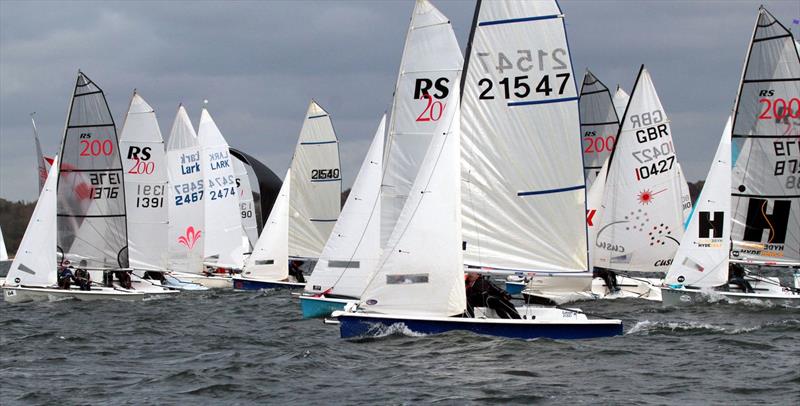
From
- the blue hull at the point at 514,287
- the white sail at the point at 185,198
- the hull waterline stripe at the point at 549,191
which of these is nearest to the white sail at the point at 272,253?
the white sail at the point at 185,198

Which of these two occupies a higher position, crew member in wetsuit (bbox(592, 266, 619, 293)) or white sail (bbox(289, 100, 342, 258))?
white sail (bbox(289, 100, 342, 258))

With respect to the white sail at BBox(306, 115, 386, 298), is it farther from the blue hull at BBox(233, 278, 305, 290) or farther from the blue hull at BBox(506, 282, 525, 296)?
the blue hull at BBox(233, 278, 305, 290)

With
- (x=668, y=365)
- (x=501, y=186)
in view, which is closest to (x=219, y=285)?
(x=501, y=186)

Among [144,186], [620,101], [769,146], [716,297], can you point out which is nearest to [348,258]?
[716,297]

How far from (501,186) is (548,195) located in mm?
729

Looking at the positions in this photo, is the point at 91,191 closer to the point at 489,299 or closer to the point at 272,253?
the point at 272,253

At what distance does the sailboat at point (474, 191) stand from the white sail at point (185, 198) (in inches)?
791

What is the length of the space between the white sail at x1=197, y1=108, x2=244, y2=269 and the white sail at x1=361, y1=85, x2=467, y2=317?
22215mm

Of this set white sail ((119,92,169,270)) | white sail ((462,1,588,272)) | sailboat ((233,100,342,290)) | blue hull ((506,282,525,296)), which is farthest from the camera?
sailboat ((233,100,342,290))

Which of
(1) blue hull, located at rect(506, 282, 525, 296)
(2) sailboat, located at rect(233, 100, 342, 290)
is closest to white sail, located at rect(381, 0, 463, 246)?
(1) blue hull, located at rect(506, 282, 525, 296)

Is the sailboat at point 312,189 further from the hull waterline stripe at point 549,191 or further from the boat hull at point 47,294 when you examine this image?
the hull waterline stripe at point 549,191

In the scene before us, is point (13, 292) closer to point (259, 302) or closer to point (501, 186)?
point (259, 302)

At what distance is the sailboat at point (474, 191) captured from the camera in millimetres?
17453

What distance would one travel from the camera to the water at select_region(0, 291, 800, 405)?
47.3 ft
